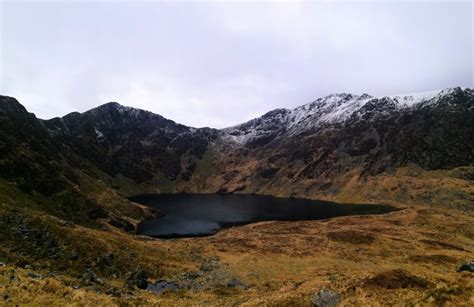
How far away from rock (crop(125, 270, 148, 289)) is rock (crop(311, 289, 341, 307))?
20635 mm

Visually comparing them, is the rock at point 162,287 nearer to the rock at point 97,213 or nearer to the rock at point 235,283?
the rock at point 235,283

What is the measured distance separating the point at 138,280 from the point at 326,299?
22079 millimetres

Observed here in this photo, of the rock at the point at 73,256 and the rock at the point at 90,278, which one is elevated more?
the rock at the point at 73,256

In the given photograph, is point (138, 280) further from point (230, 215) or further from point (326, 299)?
point (230, 215)

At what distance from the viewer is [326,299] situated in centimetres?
2412

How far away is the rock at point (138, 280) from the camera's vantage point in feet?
118

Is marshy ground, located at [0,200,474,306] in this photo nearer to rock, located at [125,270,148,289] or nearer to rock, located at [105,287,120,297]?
rock, located at [105,287,120,297]

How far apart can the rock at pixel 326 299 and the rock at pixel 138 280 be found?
67.7 ft

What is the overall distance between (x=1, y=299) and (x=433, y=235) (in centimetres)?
8957

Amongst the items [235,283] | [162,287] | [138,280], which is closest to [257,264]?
[235,283]

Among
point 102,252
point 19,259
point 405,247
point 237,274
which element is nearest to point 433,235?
point 405,247

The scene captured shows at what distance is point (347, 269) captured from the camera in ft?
164

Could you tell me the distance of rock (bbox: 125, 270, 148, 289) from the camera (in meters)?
36.0

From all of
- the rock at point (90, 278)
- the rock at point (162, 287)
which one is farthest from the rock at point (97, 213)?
the rock at point (90, 278)
